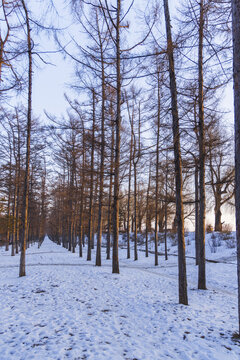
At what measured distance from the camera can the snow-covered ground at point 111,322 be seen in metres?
3.29

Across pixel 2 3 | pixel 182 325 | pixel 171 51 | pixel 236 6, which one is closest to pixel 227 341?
pixel 182 325

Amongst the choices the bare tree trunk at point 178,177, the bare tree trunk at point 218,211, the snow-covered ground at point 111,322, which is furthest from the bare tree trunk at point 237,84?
the bare tree trunk at point 218,211

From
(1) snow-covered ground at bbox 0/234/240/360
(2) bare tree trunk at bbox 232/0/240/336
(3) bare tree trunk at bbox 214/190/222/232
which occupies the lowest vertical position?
(1) snow-covered ground at bbox 0/234/240/360

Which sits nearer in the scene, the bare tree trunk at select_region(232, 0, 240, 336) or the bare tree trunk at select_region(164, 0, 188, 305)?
the bare tree trunk at select_region(232, 0, 240, 336)

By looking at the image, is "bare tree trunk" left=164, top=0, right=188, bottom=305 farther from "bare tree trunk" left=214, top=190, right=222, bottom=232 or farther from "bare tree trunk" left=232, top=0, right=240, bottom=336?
"bare tree trunk" left=214, top=190, right=222, bottom=232

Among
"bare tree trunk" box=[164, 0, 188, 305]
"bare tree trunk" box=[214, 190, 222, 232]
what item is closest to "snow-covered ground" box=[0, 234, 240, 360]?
"bare tree trunk" box=[164, 0, 188, 305]

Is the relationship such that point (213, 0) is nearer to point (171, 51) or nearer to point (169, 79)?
point (171, 51)

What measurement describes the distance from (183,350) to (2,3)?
9.92m

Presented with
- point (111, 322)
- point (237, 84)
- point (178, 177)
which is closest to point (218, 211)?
point (178, 177)

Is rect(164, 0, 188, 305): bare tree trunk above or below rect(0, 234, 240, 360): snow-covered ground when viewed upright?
above

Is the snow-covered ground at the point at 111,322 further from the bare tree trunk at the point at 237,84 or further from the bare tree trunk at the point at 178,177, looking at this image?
the bare tree trunk at the point at 237,84

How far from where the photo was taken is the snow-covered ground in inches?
130

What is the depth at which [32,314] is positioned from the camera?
4664 millimetres

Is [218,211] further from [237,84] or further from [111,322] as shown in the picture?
[237,84]
